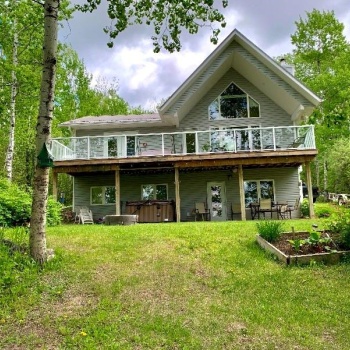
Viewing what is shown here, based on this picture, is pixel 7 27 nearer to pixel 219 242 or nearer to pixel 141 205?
pixel 141 205

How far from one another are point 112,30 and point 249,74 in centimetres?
1149

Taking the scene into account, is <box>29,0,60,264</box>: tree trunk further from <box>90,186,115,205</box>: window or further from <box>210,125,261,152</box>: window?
<box>90,186,115,205</box>: window

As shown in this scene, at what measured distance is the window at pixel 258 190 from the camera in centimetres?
1802

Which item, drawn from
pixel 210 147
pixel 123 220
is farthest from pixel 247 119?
pixel 123 220

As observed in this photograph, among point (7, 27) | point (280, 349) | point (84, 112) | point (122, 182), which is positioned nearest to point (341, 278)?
point (280, 349)

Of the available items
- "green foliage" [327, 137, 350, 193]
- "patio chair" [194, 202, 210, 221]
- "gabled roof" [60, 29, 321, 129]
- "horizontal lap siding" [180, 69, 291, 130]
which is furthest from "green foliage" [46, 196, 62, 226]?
"green foliage" [327, 137, 350, 193]

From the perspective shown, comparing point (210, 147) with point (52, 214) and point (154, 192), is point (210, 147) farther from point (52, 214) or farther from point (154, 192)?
point (52, 214)

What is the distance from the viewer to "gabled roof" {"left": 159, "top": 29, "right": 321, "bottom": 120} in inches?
636

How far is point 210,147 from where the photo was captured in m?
16.0

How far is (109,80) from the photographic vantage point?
34281 mm

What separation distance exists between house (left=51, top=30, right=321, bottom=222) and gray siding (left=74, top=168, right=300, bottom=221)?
5 cm

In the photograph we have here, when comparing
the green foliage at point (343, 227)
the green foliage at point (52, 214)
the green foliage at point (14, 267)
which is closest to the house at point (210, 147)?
the green foliage at point (52, 214)

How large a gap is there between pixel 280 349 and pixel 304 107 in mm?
14033

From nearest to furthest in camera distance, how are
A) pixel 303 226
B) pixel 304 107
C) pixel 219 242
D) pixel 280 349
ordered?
pixel 280 349 < pixel 219 242 < pixel 303 226 < pixel 304 107
